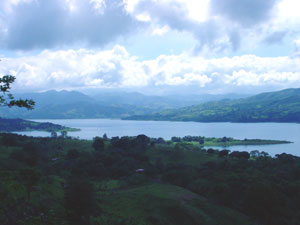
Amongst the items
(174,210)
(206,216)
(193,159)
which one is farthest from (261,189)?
(193,159)

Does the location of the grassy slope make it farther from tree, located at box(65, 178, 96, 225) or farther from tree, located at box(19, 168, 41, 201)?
tree, located at box(19, 168, 41, 201)

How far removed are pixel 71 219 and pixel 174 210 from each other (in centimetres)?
2024

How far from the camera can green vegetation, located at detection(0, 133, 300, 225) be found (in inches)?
1326

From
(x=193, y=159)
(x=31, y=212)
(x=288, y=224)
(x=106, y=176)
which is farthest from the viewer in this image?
(x=193, y=159)

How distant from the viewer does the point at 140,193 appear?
179ft

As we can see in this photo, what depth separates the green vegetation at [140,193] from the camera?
111 feet

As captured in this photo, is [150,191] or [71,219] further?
[150,191]

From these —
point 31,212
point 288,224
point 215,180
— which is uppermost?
point 31,212

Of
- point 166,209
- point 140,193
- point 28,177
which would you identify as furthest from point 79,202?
point 140,193

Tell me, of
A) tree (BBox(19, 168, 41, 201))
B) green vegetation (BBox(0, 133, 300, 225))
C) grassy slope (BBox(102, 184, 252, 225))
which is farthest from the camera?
grassy slope (BBox(102, 184, 252, 225))

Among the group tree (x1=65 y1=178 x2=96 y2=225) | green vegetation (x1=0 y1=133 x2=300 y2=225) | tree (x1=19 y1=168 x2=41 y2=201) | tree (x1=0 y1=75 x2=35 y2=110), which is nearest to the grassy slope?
green vegetation (x1=0 y1=133 x2=300 y2=225)

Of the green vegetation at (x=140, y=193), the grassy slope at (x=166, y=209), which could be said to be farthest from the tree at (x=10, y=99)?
the grassy slope at (x=166, y=209)

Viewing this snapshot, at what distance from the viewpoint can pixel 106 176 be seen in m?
76.3

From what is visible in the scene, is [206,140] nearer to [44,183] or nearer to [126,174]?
[126,174]
